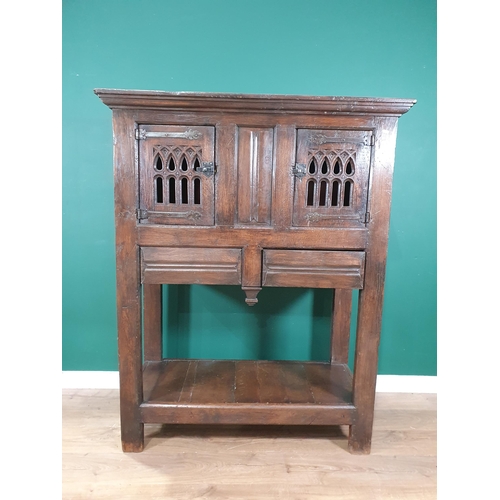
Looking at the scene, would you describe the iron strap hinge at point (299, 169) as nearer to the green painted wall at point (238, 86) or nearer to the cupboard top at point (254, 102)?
Result: the cupboard top at point (254, 102)

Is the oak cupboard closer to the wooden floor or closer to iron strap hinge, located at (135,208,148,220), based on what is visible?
iron strap hinge, located at (135,208,148,220)

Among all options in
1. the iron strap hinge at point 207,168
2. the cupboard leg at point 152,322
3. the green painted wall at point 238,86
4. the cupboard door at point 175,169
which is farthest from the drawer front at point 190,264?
the green painted wall at point 238,86

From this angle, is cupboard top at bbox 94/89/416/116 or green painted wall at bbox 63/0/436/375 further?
green painted wall at bbox 63/0/436/375

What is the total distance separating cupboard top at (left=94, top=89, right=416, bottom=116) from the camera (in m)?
1.32

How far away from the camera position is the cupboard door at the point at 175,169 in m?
1.38

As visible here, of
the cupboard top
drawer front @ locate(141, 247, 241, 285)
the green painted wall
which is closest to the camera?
the cupboard top

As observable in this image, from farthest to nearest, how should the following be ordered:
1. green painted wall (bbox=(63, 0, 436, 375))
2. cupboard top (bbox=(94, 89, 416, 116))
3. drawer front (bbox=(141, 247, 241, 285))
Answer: green painted wall (bbox=(63, 0, 436, 375)) < drawer front (bbox=(141, 247, 241, 285)) < cupboard top (bbox=(94, 89, 416, 116))

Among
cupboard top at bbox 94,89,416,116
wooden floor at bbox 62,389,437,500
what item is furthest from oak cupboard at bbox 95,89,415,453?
wooden floor at bbox 62,389,437,500

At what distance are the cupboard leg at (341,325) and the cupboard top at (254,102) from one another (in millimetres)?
938

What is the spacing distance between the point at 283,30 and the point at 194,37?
17.6 inches

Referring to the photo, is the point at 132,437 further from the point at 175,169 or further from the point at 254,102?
the point at 254,102

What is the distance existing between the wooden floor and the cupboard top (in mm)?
1402

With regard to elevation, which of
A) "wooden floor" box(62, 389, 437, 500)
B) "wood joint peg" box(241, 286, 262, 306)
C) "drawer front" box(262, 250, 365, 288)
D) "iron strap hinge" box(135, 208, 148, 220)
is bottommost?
"wooden floor" box(62, 389, 437, 500)

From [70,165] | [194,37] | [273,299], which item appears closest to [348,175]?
[273,299]
